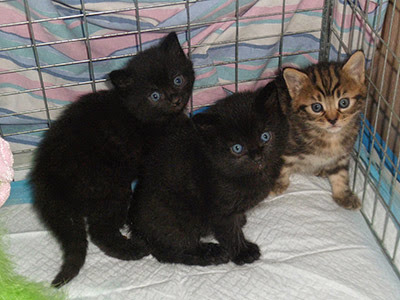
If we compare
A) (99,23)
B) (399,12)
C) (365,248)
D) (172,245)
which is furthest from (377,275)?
(99,23)

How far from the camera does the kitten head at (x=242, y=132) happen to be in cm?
166

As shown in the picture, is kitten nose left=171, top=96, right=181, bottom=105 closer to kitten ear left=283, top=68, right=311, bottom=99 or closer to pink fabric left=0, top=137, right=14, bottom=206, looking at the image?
kitten ear left=283, top=68, right=311, bottom=99

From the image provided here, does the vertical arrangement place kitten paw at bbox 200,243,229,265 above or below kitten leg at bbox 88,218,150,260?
below

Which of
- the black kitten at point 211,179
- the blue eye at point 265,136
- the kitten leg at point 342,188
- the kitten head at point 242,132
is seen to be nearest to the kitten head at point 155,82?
the black kitten at point 211,179

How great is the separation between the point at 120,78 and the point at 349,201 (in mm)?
992

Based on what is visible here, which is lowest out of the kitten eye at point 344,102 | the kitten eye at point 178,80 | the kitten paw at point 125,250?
the kitten paw at point 125,250

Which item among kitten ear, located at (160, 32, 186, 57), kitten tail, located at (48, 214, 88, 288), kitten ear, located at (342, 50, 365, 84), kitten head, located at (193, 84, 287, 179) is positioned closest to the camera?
kitten head, located at (193, 84, 287, 179)

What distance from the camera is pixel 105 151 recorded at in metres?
1.90

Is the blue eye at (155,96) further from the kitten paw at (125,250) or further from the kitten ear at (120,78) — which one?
the kitten paw at (125,250)

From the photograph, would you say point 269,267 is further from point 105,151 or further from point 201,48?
point 201,48

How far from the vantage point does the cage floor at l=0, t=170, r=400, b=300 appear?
184 centimetres

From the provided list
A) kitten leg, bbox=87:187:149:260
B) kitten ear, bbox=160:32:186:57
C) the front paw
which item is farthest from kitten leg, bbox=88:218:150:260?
kitten ear, bbox=160:32:186:57

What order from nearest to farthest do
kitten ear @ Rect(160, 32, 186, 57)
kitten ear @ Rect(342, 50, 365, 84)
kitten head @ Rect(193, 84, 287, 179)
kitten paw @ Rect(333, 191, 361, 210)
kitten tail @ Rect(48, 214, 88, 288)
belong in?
kitten head @ Rect(193, 84, 287, 179)
kitten tail @ Rect(48, 214, 88, 288)
kitten ear @ Rect(342, 50, 365, 84)
kitten ear @ Rect(160, 32, 186, 57)
kitten paw @ Rect(333, 191, 361, 210)

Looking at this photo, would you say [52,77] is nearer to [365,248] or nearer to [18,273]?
[18,273]
